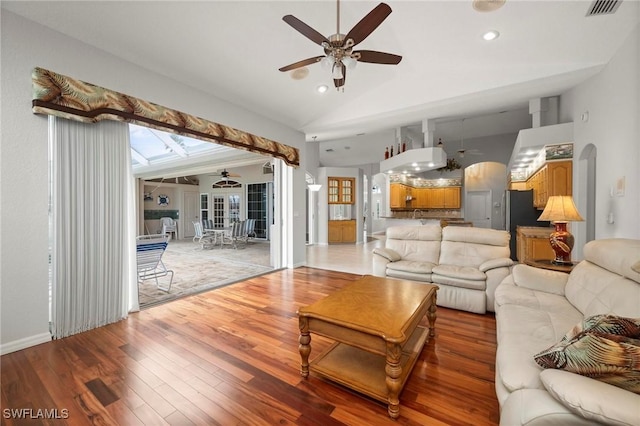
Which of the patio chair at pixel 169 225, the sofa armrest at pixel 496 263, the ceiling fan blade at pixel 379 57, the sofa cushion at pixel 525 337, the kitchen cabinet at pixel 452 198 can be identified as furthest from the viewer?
the patio chair at pixel 169 225

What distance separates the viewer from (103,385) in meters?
1.89

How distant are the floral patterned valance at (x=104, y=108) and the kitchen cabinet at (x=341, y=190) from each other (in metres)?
5.53

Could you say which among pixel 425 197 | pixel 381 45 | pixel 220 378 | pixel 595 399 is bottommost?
pixel 220 378

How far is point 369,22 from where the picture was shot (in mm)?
2018

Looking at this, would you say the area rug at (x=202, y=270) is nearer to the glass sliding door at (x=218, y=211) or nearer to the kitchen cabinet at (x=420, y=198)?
the glass sliding door at (x=218, y=211)

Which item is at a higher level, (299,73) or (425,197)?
(299,73)

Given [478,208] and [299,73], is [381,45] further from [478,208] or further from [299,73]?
[478,208]

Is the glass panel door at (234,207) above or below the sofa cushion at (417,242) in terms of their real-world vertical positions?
above

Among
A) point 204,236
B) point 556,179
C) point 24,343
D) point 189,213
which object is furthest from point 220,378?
point 189,213

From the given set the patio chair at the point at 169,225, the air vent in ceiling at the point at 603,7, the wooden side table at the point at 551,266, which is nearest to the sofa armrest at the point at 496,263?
the wooden side table at the point at 551,266

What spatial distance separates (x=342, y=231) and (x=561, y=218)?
683 centimetres

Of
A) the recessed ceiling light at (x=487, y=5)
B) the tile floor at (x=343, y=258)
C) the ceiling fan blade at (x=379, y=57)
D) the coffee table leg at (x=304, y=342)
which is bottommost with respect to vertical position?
the tile floor at (x=343, y=258)

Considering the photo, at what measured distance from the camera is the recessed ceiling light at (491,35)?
3.11 m

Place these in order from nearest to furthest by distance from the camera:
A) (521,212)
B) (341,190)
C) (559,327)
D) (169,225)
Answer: (559,327) < (521,212) < (341,190) < (169,225)
